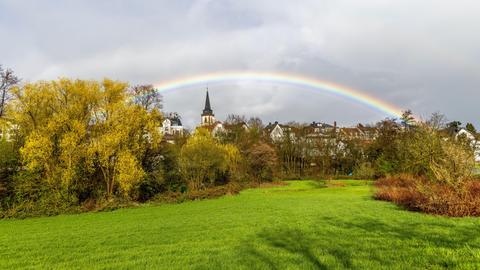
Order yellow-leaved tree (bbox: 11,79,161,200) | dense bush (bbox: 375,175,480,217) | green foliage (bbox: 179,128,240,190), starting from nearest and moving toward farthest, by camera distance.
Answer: dense bush (bbox: 375,175,480,217) < yellow-leaved tree (bbox: 11,79,161,200) < green foliage (bbox: 179,128,240,190)

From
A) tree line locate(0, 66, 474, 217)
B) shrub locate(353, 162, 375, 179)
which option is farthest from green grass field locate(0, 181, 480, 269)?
shrub locate(353, 162, 375, 179)

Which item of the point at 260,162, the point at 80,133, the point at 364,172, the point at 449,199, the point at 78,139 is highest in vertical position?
the point at 80,133

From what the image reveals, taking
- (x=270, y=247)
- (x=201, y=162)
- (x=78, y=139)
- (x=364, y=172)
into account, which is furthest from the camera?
(x=364, y=172)

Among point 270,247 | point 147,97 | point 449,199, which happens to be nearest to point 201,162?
point 147,97

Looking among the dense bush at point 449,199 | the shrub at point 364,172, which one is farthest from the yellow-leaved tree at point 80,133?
the shrub at point 364,172

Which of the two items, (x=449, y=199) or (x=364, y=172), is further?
(x=364, y=172)

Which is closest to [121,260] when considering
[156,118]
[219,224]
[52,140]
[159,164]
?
[219,224]

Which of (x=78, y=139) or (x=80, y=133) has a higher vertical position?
(x=80, y=133)

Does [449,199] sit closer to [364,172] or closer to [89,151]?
[89,151]

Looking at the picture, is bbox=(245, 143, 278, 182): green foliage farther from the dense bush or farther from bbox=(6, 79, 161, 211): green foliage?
the dense bush

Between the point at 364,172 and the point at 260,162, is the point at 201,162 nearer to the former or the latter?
the point at 260,162

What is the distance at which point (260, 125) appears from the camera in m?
78.8

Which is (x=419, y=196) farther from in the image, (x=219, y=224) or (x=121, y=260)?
(x=121, y=260)

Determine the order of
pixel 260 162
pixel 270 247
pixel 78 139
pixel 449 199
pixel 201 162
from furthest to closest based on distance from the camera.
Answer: pixel 260 162, pixel 201 162, pixel 78 139, pixel 449 199, pixel 270 247
